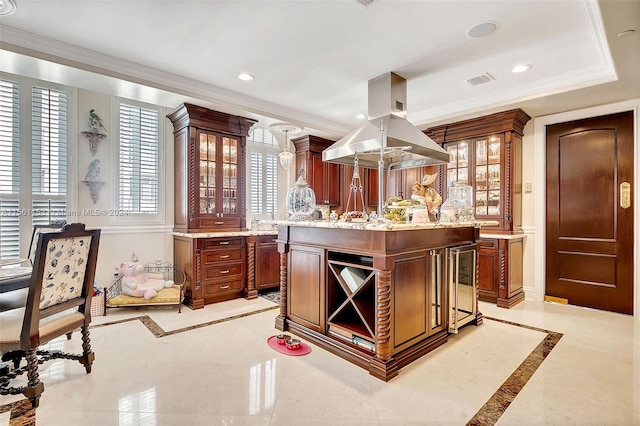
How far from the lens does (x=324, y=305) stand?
107 inches

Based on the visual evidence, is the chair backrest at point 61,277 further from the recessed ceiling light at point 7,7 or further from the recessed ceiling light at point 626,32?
the recessed ceiling light at point 626,32

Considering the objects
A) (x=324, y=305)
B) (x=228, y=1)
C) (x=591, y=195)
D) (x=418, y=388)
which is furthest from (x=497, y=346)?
(x=228, y=1)

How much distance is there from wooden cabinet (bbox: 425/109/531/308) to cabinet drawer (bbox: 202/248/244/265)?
325 cm

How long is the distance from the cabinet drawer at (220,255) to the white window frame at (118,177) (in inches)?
35.2

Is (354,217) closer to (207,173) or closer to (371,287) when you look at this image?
(371,287)

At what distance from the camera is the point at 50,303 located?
6.46ft

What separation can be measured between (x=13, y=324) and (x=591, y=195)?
5.67 m

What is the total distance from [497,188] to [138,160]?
4.80 m

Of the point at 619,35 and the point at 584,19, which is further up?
the point at 584,19

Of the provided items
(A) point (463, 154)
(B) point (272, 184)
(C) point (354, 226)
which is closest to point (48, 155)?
(B) point (272, 184)

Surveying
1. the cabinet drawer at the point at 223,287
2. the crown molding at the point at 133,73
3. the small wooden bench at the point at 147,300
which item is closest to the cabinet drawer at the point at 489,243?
the crown molding at the point at 133,73

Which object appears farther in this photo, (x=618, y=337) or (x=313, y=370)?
(x=618, y=337)

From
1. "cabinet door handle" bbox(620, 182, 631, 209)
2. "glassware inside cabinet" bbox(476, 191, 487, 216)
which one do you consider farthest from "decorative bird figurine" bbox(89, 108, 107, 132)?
"cabinet door handle" bbox(620, 182, 631, 209)

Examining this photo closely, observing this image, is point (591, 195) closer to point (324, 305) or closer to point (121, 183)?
point (324, 305)
